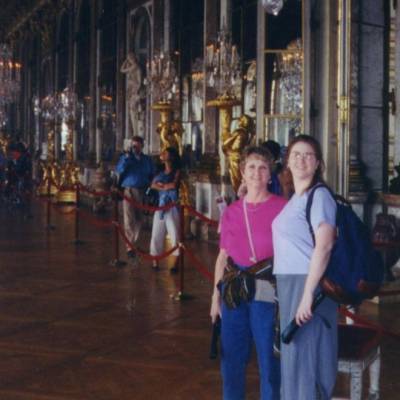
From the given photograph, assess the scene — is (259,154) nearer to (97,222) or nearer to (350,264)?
(350,264)

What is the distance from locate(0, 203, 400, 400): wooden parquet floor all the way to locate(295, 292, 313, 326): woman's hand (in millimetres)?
1521

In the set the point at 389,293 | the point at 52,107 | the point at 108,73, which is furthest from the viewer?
the point at 52,107

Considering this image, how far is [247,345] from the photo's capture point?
170 inches

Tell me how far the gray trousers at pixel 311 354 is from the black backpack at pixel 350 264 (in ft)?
0.33

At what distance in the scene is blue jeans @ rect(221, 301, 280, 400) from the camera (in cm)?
423

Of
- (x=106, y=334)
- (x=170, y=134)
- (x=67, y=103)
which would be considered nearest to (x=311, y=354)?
(x=106, y=334)

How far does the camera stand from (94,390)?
516 cm

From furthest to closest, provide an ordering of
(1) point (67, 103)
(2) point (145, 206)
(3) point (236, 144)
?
(1) point (67, 103) < (3) point (236, 144) < (2) point (145, 206)

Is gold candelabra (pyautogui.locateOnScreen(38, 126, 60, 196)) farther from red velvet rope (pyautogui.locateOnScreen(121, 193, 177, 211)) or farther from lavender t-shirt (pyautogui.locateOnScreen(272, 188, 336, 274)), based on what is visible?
lavender t-shirt (pyautogui.locateOnScreen(272, 188, 336, 274))

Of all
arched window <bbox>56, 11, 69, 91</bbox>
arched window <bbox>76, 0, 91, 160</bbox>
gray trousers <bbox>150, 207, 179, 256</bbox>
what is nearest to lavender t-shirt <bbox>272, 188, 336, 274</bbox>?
gray trousers <bbox>150, 207, 179, 256</bbox>

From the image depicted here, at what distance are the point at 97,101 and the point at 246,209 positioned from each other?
16.7 meters

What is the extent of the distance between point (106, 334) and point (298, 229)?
3166 millimetres

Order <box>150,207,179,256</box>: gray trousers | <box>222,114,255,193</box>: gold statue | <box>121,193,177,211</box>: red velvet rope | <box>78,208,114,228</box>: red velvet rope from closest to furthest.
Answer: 1. <box>121,193,177,211</box>: red velvet rope
2. <box>150,207,179,256</box>: gray trousers
3. <box>222,114,255,193</box>: gold statue
4. <box>78,208,114,228</box>: red velvet rope

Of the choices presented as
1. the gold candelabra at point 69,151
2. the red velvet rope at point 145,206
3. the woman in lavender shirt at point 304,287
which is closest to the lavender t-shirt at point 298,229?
the woman in lavender shirt at point 304,287
